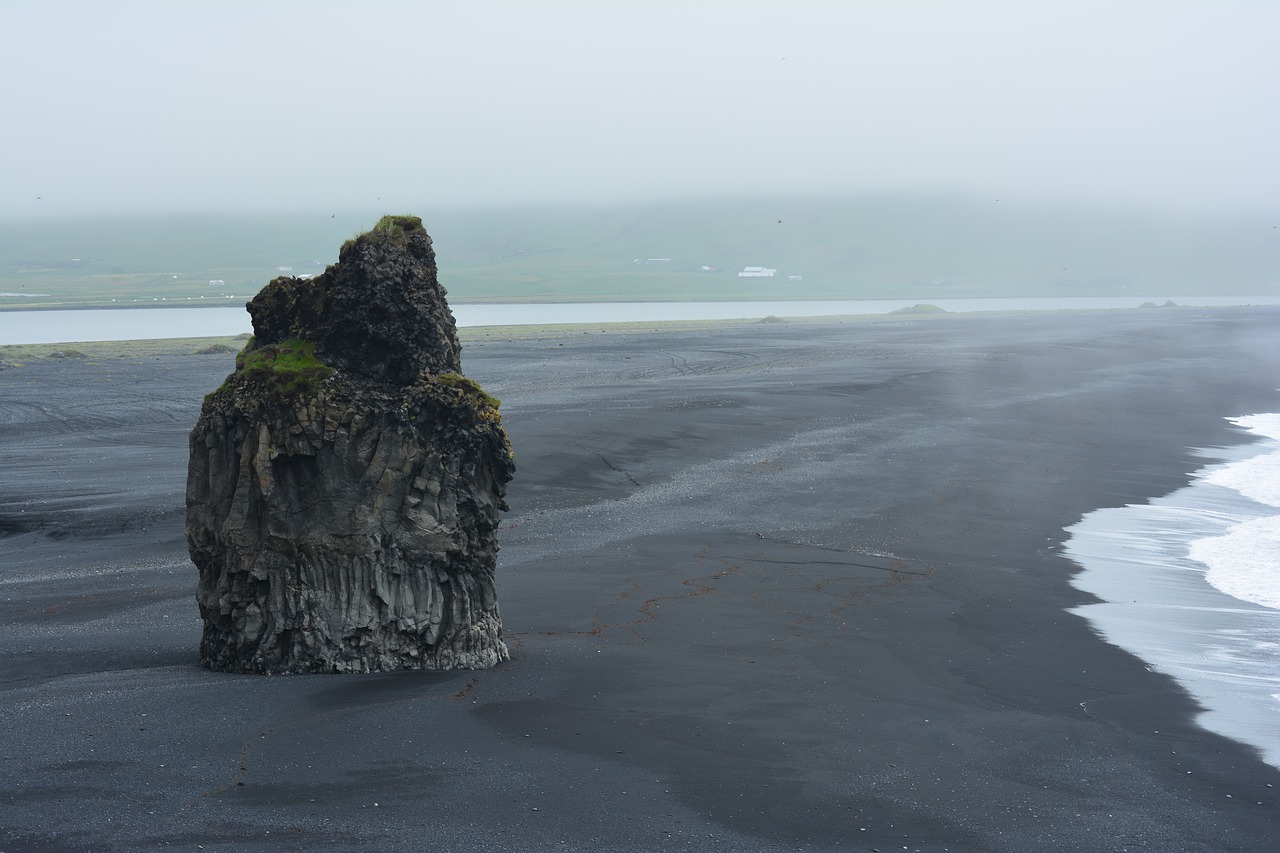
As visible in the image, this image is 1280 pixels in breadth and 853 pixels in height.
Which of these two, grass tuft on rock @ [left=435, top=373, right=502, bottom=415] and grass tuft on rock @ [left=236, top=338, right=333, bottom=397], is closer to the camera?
grass tuft on rock @ [left=236, top=338, right=333, bottom=397]

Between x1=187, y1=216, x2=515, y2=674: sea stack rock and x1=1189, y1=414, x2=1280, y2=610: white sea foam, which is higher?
x1=187, y1=216, x2=515, y2=674: sea stack rock

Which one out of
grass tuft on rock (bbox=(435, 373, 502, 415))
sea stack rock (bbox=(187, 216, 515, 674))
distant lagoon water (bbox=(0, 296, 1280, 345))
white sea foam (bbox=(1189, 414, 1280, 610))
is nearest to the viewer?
sea stack rock (bbox=(187, 216, 515, 674))

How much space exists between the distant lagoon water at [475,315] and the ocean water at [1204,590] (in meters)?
70.1

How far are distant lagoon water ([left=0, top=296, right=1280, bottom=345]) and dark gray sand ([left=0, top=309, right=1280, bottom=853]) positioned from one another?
62.6 meters

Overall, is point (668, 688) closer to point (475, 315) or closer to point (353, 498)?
point (353, 498)

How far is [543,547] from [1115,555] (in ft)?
34.8

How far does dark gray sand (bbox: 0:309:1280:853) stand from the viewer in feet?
30.1

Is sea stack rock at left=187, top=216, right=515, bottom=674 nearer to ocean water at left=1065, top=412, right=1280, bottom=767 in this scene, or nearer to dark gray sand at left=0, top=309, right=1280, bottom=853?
dark gray sand at left=0, top=309, right=1280, bottom=853

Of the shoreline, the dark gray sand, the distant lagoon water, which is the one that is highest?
the distant lagoon water

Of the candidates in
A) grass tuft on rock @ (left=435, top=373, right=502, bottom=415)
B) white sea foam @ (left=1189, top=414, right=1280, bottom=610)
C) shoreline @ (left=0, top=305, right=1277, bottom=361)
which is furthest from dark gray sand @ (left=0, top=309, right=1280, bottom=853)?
shoreline @ (left=0, top=305, right=1277, bottom=361)

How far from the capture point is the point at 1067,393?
4625 cm

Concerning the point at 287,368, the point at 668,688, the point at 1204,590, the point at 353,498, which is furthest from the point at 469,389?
the point at 1204,590

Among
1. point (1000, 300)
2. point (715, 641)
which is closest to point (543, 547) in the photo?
point (715, 641)

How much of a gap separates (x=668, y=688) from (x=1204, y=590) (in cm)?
1117
